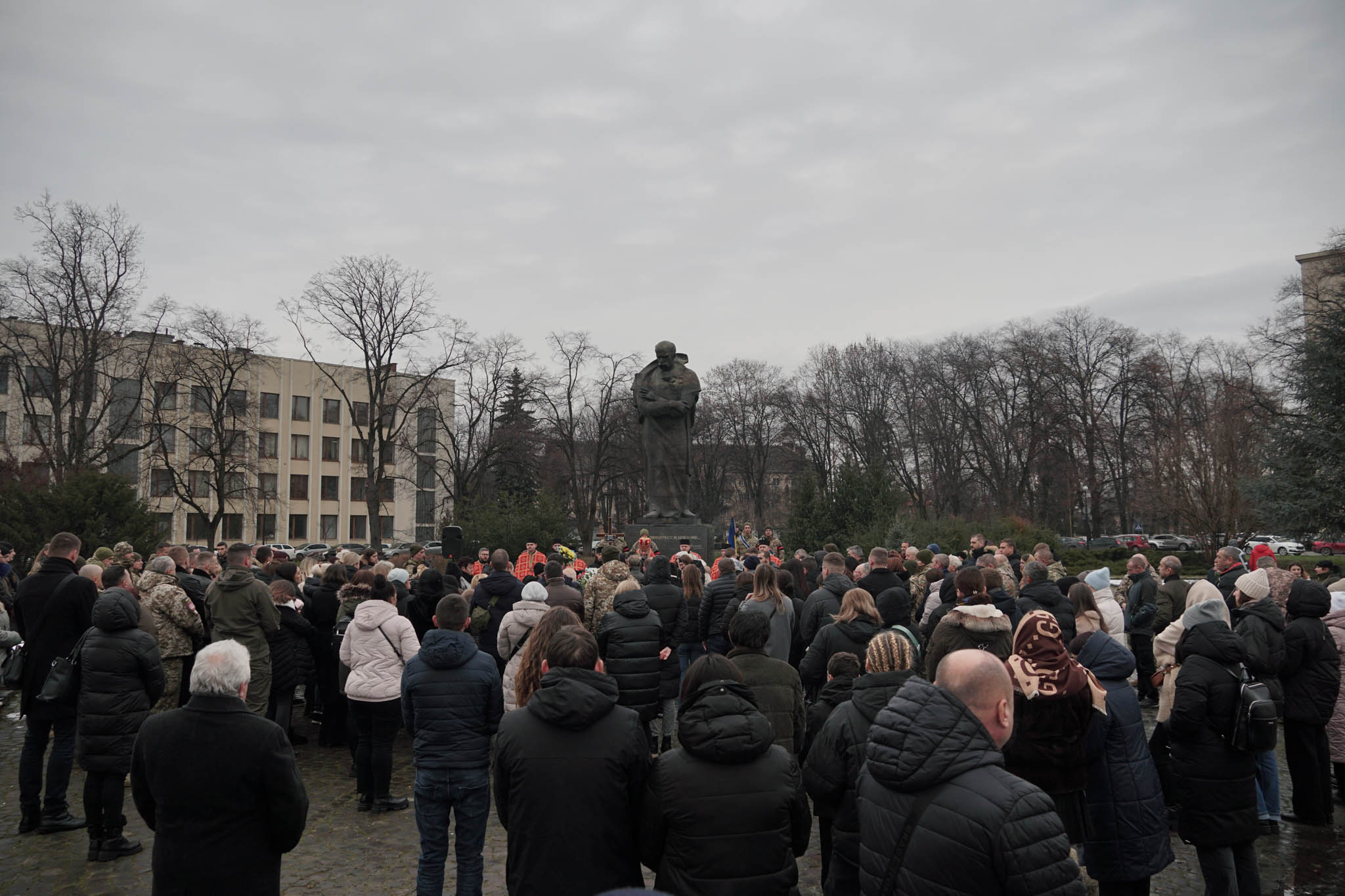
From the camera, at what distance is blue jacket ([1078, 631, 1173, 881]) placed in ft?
14.3

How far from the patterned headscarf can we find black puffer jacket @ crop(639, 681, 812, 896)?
1.46 metres

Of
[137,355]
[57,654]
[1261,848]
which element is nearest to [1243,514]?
[1261,848]

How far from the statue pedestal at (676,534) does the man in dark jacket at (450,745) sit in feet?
39.0

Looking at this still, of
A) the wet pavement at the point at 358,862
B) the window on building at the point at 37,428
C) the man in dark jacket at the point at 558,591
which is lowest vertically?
the wet pavement at the point at 358,862

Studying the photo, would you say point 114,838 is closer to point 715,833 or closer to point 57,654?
point 57,654

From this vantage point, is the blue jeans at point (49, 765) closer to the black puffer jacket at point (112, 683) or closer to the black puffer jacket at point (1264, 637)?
the black puffer jacket at point (112, 683)

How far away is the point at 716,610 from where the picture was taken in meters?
8.47

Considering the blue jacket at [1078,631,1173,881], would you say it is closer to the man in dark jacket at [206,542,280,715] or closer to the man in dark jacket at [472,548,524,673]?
the man in dark jacket at [472,548,524,673]

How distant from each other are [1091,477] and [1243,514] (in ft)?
61.2

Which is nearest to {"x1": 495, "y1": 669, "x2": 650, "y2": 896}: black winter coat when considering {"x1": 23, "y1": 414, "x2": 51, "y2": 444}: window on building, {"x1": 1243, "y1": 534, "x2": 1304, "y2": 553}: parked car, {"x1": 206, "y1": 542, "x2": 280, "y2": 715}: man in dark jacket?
{"x1": 206, "y1": 542, "x2": 280, "y2": 715}: man in dark jacket

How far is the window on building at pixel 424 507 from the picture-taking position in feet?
199

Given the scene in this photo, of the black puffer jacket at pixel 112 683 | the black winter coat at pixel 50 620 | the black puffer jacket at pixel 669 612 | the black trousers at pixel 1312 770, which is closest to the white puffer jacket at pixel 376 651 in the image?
the black puffer jacket at pixel 112 683

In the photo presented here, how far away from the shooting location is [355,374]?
5578 cm

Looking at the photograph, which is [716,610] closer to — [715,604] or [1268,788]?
[715,604]
